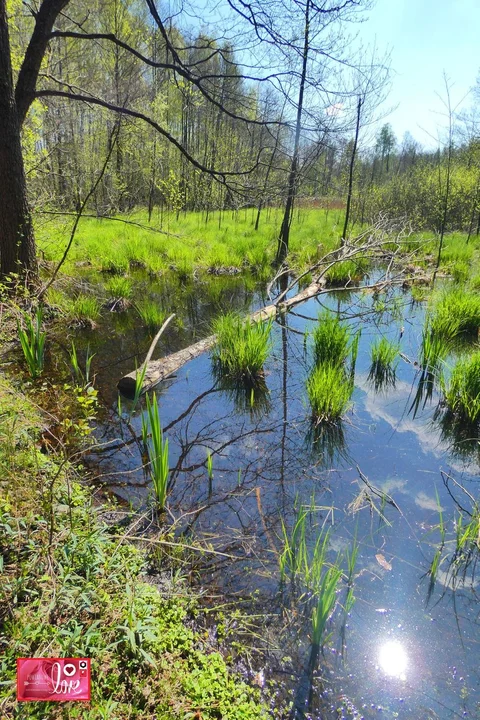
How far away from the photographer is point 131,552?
2254 mm

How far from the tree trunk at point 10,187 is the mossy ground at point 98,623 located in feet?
10.5

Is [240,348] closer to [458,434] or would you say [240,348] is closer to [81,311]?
[458,434]

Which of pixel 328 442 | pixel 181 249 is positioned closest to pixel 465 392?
pixel 328 442

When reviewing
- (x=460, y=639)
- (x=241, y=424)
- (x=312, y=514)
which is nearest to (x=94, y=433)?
(x=241, y=424)

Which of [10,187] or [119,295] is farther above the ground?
[10,187]

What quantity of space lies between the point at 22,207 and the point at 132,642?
5131 millimetres

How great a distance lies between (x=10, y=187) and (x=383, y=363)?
17.1 ft

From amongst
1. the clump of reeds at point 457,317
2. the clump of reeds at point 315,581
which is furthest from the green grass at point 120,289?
the clump of reeds at point 315,581

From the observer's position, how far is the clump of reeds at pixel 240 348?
183 inches

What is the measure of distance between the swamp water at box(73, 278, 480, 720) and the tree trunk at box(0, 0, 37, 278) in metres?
1.68

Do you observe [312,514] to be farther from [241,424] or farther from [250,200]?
[250,200]

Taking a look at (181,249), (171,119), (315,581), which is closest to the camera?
(315,581)

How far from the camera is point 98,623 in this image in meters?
1.68

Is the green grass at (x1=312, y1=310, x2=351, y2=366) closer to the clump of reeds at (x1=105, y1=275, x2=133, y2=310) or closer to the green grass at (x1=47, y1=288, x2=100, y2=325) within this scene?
the green grass at (x1=47, y1=288, x2=100, y2=325)
